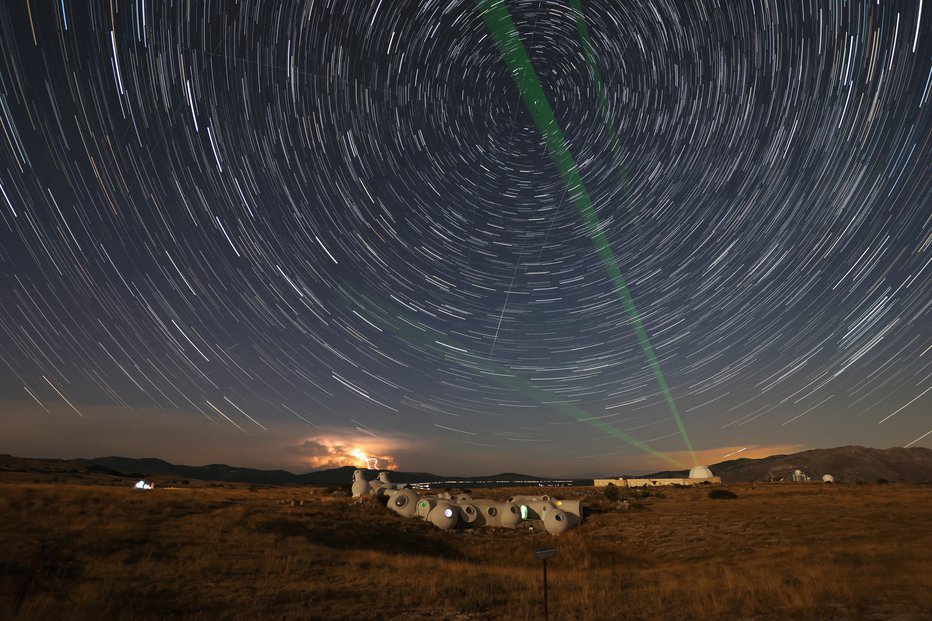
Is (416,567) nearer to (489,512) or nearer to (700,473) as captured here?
(489,512)

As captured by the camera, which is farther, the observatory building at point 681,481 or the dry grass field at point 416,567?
the observatory building at point 681,481

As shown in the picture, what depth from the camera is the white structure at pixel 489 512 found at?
35750 mm

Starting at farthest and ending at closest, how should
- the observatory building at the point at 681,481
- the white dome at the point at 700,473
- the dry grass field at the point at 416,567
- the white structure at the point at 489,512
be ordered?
the white dome at the point at 700,473 → the observatory building at the point at 681,481 → the white structure at the point at 489,512 → the dry grass field at the point at 416,567

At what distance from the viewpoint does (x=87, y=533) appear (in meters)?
19.3

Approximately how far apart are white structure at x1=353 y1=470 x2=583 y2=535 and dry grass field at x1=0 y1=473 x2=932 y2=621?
150 inches

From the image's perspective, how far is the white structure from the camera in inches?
1407

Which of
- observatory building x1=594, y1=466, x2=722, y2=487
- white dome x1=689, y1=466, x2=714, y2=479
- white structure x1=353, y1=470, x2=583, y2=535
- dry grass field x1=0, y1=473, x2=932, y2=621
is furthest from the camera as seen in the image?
white dome x1=689, y1=466, x2=714, y2=479

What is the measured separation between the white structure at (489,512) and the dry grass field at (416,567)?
3814 mm

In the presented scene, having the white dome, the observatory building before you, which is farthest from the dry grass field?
the white dome

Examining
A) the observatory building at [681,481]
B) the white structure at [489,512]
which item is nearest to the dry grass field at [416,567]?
the white structure at [489,512]

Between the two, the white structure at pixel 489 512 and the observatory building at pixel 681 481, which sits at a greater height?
the observatory building at pixel 681 481

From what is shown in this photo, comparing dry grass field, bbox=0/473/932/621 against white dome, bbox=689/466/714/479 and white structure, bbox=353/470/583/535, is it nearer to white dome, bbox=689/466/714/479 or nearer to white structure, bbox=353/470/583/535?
white structure, bbox=353/470/583/535

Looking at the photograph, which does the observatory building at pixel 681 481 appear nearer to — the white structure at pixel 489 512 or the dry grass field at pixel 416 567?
the white structure at pixel 489 512

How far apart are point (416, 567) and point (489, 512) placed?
21.1m
